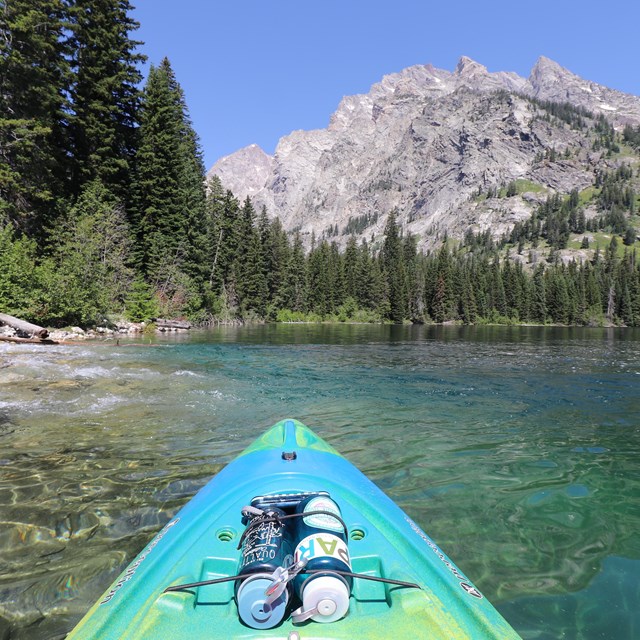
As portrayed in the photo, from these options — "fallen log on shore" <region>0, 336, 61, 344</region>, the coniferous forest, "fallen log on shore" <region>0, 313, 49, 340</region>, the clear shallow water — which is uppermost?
the coniferous forest

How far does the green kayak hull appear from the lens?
6.45 ft

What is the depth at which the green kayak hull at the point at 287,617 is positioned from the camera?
196 cm

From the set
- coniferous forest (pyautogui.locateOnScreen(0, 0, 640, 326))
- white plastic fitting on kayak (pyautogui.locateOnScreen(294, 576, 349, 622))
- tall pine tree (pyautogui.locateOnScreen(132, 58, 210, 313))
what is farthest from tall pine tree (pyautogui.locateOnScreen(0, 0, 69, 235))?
white plastic fitting on kayak (pyautogui.locateOnScreen(294, 576, 349, 622))

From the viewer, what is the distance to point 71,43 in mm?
26578

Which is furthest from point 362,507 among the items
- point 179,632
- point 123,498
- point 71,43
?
point 71,43

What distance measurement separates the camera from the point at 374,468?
5.81 meters

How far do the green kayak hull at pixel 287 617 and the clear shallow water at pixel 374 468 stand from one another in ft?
3.49

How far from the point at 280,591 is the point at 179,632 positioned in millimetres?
524

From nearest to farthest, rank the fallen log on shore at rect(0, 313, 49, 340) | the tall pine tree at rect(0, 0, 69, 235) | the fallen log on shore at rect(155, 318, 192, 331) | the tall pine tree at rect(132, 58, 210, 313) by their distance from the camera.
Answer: the fallen log on shore at rect(0, 313, 49, 340), the tall pine tree at rect(0, 0, 69, 235), the fallen log on shore at rect(155, 318, 192, 331), the tall pine tree at rect(132, 58, 210, 313)

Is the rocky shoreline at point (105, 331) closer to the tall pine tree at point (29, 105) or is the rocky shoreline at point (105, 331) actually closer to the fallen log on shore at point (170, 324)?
the fallen log on shore at point (170, 324)

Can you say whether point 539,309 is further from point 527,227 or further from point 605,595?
point 605,595

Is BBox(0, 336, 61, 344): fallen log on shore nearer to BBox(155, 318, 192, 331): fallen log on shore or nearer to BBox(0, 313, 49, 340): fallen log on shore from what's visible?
BBox(0, 313, 49, 340): fallen log on shore

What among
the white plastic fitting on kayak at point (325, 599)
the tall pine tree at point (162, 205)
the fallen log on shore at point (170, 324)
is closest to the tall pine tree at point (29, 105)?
the tall pine tree at point (162, 205)

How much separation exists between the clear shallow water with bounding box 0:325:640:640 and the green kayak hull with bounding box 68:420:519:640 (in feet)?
3.49
